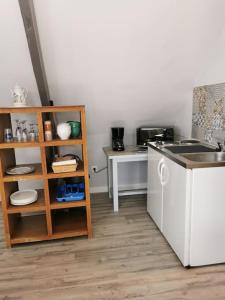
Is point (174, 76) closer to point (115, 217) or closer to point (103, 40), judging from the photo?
point (103, 40)

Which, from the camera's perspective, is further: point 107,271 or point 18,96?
point 18,96

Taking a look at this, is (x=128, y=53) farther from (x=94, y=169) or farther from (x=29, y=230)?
(x=29, y=230)

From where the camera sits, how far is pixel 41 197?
2.55 m

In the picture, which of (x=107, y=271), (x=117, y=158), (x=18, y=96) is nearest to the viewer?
(x=107, y=271)

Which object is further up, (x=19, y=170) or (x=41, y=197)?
(x=19, y=170)

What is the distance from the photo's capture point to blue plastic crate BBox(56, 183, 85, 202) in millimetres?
2414

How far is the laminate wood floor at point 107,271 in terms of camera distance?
5.78ft

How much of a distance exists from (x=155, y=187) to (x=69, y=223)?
986 mm

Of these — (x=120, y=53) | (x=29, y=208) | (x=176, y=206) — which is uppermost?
(x=120, y=53)

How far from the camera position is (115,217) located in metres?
2.91

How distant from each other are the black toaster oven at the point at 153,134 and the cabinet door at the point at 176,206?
108 centimetres

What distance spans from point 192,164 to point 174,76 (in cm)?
139

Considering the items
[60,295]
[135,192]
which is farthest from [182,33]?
[60,295]

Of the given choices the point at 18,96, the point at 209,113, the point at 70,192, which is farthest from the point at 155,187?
the point at 18,96
